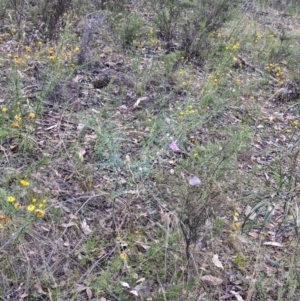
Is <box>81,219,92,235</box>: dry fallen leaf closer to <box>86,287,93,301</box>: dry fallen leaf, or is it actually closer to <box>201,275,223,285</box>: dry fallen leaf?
<box>86,287,93,301</box>: dry fallen leaf

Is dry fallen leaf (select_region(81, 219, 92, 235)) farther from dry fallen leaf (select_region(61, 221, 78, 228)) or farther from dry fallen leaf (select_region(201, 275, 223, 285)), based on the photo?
dry fallen leaf (select_region(201, 275, 223, 285))

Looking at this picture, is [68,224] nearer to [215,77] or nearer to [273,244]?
[273,244]

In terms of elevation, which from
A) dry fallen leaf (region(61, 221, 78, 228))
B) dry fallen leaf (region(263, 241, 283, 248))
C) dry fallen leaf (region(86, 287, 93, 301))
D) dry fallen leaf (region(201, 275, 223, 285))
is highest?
dry fallen leaf (region(61, 221, 78, 228))

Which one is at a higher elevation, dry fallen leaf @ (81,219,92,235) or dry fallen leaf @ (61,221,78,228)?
dry fallen leaf @ (61,221,78,228)

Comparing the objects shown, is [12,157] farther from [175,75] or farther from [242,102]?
[242,102]

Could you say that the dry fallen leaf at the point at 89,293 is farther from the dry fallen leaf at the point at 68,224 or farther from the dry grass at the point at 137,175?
the dry fallen leaf at the point at 68,224

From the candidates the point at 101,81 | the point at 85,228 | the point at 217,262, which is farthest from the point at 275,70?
the point at 85,228

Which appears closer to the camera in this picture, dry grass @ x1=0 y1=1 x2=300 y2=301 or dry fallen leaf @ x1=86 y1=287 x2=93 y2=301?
dry fallen leaf @ x1=86 y1=287 x2=93 y2=301

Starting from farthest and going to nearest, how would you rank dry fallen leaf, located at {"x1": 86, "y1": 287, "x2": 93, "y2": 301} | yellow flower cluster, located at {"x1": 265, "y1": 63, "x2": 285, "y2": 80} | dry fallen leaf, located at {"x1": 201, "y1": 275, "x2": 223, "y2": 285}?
1. yellow flower cluster, located at {"x1": 265, "y1": 63, "x2": 285, "y2": 80}
2. dry fallen leaf, located at {"x1": 201, "y1": 275, "x2": 223, "y2": 285}
3. dry fallen leaf, located at {"x1": 86, "y1": 287, "x2": 93, "y2": 301}

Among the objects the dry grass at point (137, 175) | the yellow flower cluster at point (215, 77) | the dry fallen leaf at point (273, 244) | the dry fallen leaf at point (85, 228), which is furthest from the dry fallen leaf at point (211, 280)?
the yellow flower cluster at point (215, 77)

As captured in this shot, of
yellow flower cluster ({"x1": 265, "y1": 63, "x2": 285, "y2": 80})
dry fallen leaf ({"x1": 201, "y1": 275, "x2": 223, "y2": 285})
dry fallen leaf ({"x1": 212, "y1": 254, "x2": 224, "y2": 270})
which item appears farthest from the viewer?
yellow flower cluster ({"x1": 265, "y1": 63, "x2": 285, "y2": 80})

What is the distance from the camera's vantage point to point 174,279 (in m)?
2.40

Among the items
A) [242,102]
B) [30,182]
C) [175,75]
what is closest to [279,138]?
[242,102]

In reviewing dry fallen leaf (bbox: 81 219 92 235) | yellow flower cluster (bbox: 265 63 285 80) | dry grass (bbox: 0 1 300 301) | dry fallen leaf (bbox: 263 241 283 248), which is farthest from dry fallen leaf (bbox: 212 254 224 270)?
yellow flower cluster (bbox: 265 63 285 80)
